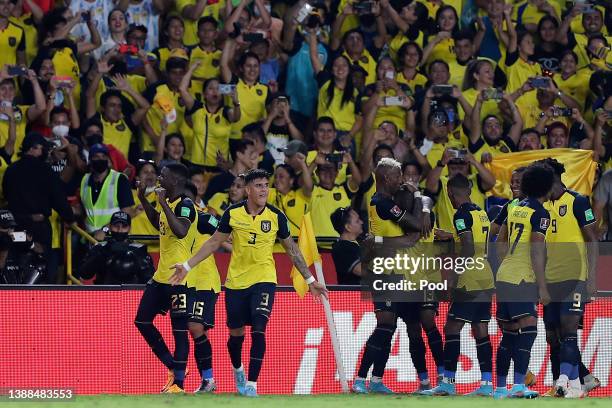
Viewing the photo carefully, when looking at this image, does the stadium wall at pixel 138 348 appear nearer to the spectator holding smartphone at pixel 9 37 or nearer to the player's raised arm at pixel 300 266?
the player's raised arm at pixel 300 266

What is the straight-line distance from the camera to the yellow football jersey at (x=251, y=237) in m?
14.6

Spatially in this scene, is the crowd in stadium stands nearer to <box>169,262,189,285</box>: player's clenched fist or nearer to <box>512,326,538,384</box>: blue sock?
<box>169,262,189,285</box>: player's clenched fist

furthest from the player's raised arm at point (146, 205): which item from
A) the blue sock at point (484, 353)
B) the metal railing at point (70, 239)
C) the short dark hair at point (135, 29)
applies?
the short dark hair at point (135, 29)

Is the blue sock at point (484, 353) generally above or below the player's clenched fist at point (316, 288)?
below

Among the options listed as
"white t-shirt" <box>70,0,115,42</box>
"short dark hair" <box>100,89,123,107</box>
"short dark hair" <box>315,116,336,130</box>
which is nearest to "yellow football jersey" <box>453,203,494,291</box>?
"short dark hair" <box>315,116,336,130</box>

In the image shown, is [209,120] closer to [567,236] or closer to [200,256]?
[200,256]

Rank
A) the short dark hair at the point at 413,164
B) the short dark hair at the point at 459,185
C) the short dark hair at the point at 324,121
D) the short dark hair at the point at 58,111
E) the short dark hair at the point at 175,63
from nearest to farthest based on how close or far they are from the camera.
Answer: the short dark hair at the point at 459,185
the short dark hair at the point at 58,111
the short dark hair at the point at 413,164
the short dark hair at the point at 324,121
the short dark hair at the point at 175,63

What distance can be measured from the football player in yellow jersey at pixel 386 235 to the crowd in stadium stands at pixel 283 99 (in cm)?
254

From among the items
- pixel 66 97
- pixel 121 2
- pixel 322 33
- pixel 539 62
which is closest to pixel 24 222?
pixel 66 97

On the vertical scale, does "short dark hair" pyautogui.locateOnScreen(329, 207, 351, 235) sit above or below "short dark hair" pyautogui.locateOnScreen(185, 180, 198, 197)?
below

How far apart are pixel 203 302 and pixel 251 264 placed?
42.6 inches

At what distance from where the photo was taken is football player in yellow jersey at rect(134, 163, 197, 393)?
1526cm

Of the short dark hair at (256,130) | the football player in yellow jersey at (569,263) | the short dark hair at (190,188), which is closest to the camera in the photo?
the football player in yellow jersey at (569,263)

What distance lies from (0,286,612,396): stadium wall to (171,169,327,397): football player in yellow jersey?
1.89 meters
